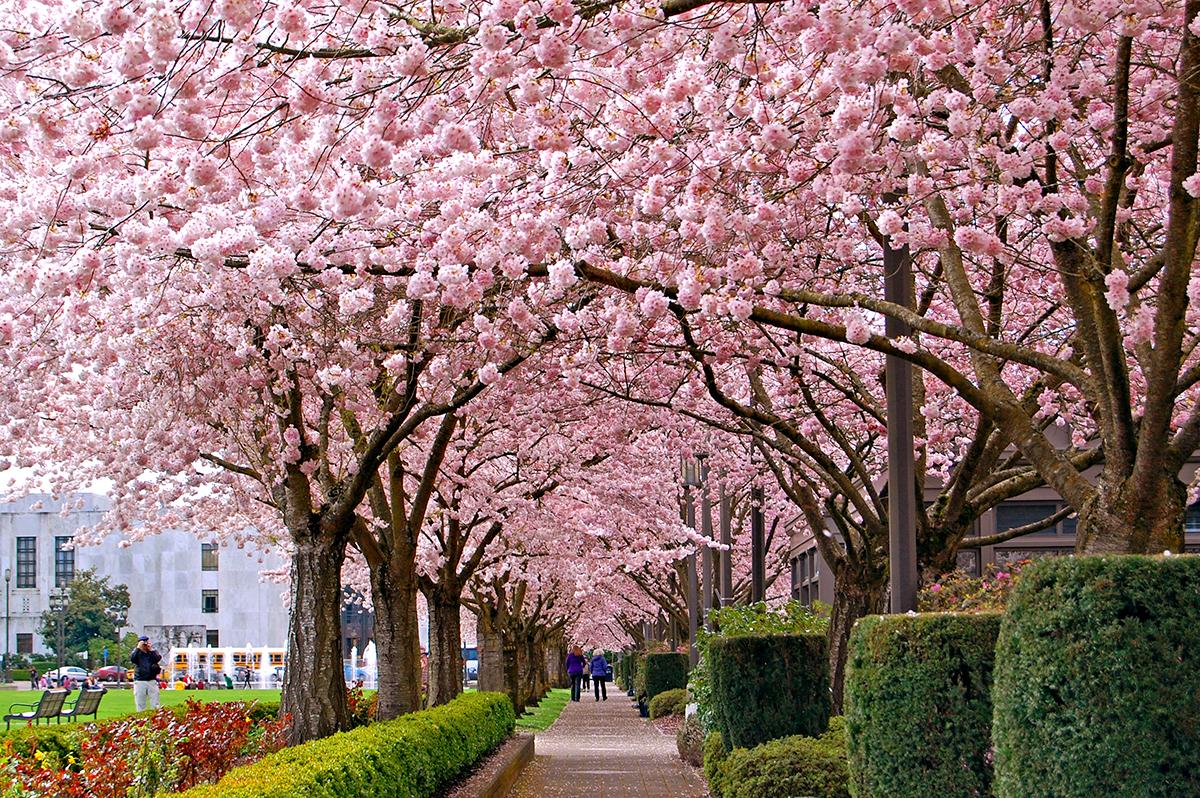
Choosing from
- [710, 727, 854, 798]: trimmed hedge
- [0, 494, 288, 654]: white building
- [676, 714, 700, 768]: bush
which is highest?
[0, 494, 288, 654]: white building

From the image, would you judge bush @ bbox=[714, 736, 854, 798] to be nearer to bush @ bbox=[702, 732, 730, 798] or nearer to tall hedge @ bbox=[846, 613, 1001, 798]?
bush @ bbox=[702, 732, 730, 798]

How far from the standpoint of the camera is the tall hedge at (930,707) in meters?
6.46

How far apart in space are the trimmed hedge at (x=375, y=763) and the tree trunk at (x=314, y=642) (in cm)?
53

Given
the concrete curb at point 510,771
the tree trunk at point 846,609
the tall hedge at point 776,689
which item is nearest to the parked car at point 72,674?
the concrete curb at point 510,771

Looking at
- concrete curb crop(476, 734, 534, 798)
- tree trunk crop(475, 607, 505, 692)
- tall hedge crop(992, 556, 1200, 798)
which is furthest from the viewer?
tree trunk crop(475, 607, 505, 692)

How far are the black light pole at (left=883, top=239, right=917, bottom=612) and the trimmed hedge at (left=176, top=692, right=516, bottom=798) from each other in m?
3.38

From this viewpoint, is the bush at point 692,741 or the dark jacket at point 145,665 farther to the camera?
the dark jacket at point 145,665

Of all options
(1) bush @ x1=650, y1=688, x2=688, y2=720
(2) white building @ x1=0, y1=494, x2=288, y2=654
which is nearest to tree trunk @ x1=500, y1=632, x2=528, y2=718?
(1) bush @ x1=650, y1=688, x2=688, y2=720

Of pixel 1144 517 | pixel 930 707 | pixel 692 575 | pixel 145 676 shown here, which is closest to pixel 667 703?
pixel 692 575

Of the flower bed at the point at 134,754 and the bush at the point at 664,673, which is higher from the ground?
the flower bed at the point at 134,754

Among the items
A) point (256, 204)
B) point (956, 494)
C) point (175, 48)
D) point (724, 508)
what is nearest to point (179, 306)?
point (256, 204)

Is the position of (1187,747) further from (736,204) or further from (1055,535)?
(1055,535)

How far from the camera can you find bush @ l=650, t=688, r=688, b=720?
28.3m

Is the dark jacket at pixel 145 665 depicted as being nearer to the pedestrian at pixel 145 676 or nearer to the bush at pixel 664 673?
the pedestrian at pixel 145 676
